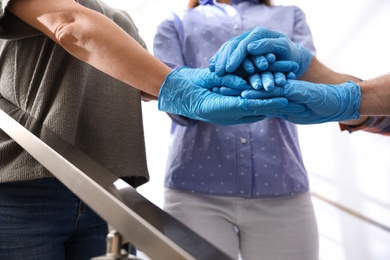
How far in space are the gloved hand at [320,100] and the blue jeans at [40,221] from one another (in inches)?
20.3

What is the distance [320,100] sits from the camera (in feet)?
2.90

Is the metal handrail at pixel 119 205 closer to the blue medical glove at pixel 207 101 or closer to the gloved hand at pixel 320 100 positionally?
the blue medical glove at pixel 207 101

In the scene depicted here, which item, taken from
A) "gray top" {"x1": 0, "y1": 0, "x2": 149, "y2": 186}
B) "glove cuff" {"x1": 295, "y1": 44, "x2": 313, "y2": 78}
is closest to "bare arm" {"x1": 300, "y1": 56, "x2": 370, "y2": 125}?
"glove cuff" {"x1": 295, "y1": 44, "x2": 313, "y2": 78}

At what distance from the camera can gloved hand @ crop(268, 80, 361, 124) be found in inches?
34.1

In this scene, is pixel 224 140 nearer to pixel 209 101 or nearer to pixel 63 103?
pixel 209 101

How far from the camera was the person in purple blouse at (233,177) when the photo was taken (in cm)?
118

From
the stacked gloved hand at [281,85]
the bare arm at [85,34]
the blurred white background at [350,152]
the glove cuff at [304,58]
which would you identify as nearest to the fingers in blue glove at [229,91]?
the stacked gloved hand at [281,85]

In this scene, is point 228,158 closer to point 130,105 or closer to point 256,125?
point 256,125

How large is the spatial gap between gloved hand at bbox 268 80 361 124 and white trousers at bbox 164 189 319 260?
341 millimetres

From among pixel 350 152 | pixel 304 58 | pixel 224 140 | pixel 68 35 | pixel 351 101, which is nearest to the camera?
pixel 68 35

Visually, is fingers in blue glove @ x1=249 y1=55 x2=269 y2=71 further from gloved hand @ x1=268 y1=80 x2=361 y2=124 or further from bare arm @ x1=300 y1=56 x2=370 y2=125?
bare arm @ x1=300 y1=56 x2=370 y2=125

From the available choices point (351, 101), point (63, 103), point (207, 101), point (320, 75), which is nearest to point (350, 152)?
point (320, 75)

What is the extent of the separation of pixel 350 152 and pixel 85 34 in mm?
1522

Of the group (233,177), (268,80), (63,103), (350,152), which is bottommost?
(350,152)
